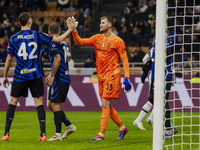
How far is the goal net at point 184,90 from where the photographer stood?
21.7 feet

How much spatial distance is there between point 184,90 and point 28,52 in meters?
7.09

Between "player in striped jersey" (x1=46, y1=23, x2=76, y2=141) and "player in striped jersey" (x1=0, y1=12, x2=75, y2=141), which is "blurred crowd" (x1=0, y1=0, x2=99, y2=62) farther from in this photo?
"player in striped jersey" (x1=0, y1=12, x2=75, y2=141)

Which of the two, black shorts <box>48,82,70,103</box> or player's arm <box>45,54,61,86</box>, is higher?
player's arm <box>45,54,61,86</box>

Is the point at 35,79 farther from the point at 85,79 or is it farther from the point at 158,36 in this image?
the point at 85,79

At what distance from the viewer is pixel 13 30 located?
62.5 ft

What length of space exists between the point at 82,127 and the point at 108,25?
9.82 ft

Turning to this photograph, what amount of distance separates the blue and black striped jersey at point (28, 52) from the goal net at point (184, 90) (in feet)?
6.74

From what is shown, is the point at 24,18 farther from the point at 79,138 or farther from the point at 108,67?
the point at 79,138

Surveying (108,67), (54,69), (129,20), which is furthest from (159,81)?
(129,20)

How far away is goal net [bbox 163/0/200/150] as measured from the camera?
6621 mm

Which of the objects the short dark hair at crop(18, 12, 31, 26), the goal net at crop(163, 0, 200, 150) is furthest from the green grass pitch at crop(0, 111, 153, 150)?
the short dark hair at crop(18, 12, 31, 26)

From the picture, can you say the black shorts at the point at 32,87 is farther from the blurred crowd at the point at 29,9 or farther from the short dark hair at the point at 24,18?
the blurred crowd at the point at 29,9

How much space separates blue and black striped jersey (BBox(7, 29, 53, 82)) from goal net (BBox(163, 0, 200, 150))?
205 centimetres

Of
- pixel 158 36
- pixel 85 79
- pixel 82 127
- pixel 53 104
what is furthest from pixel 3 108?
pixel 158 36
